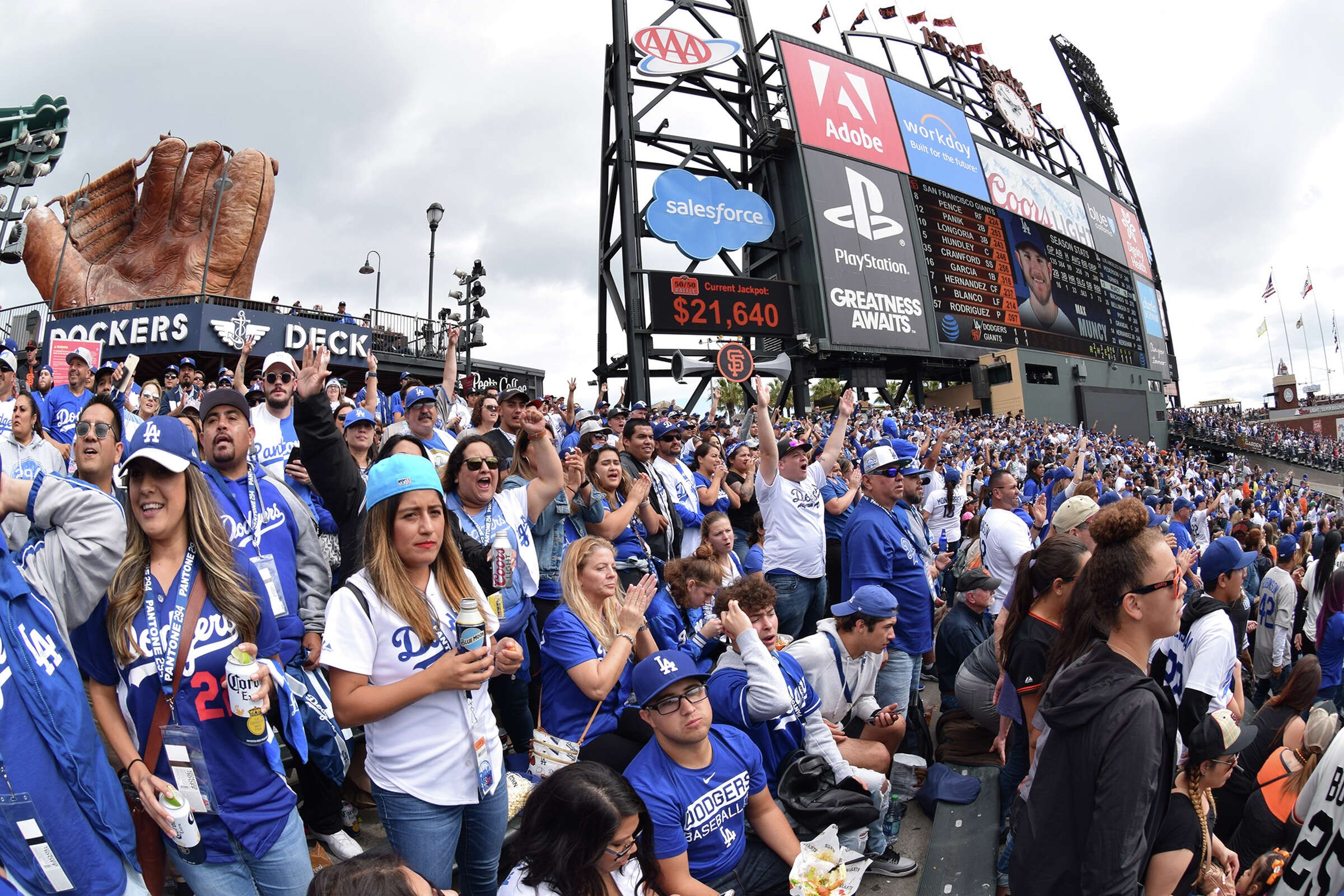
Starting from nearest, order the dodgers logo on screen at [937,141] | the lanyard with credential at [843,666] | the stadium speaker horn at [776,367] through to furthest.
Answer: the lanyard with credential at [843,666] < the stadium speaker horn at [776,367] < the dodgers logo on screen at [937,141]

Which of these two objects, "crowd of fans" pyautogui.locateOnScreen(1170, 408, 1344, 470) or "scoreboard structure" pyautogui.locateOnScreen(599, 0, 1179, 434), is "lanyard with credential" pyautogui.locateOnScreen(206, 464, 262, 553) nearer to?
"scoreboard structure" pyautogui.locateOnScreen(599, 0, 1179, 434)

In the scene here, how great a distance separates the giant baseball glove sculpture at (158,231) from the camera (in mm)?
22844

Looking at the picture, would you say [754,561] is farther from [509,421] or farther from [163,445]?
[163,445]

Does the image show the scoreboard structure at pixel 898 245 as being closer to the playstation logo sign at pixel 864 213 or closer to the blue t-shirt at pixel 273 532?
the playstation logo sign at pixel 864 213

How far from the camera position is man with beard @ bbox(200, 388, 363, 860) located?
9.43 ft

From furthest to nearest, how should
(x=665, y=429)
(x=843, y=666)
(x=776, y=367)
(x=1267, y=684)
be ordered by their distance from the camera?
(x=776, y=367)
(x=1267, y=684)
(x=665, y=429)
(x=843, y=666)

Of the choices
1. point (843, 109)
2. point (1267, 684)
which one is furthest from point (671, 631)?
point (843, 109)

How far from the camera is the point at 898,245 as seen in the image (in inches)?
912

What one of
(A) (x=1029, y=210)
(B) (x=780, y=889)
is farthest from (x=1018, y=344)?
(B) (x=780, y=889)

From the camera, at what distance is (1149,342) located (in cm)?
3647

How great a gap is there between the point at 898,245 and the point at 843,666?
70.9ft

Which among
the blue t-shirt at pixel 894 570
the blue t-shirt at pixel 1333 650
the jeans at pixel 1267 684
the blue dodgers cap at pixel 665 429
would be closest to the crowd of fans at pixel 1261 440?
the jeans at pixel 1267 684

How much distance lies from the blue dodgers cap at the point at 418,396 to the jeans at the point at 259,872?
3113mm

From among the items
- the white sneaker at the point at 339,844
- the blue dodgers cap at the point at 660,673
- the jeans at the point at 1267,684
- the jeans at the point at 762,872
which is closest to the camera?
the blue dodgers cap at the point at 660,673
